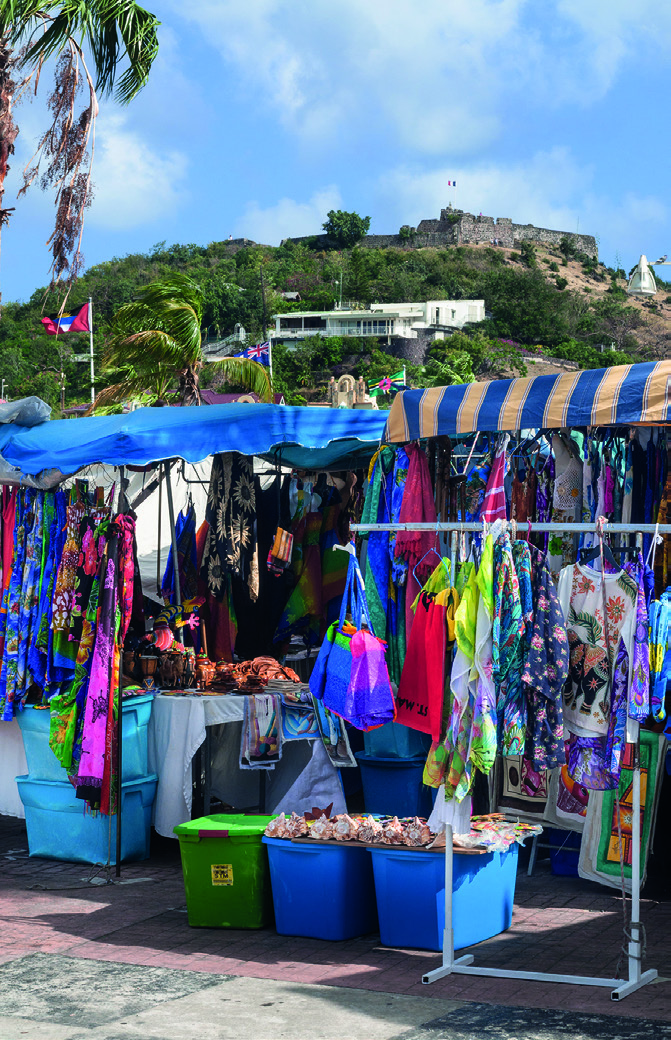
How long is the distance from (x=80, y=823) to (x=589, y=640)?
12.1 ft

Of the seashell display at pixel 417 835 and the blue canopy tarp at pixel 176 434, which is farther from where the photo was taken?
the blue canopy tarp at pixel 176 434

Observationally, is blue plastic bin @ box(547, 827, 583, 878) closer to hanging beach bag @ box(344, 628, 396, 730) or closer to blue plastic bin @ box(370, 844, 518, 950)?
blue plastic bin @ box(370, 844, 518, 950)

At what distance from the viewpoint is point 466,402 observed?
17.9 feet

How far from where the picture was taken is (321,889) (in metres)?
5.45

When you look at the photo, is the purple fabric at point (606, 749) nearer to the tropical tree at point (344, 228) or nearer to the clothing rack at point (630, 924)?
the clothing rack at point (630, 924)

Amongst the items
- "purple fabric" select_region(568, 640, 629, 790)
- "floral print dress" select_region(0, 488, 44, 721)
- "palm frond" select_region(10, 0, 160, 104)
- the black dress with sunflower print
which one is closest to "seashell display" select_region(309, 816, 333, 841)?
"purple fabric" select_region(568, 640, 629, 790)

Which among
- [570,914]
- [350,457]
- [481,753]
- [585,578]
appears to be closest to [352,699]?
[481,753]

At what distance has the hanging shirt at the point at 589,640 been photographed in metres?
4.73

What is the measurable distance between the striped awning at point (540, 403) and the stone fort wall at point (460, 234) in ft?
455

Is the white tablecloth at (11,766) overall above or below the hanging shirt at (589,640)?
below

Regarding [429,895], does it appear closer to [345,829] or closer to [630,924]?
[345,829]

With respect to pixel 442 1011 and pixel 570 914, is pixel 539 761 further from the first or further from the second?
pixel 570 914

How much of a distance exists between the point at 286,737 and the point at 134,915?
1.49 m

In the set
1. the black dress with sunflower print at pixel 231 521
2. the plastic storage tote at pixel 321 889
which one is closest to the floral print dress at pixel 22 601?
the black dress with sunflower print at pixel 231 521
